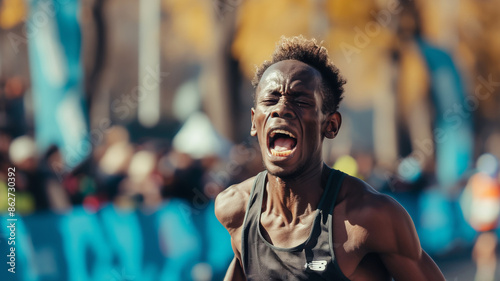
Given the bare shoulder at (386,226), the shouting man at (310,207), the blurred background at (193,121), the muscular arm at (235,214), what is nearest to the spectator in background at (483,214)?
the blurred background at (193,121)

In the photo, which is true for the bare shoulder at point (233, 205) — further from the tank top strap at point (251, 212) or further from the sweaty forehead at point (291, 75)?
the sweaty forehead at point (291, 75)

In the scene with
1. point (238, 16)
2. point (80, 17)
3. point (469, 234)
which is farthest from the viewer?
point (469, 234)

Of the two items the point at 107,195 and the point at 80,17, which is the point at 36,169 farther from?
the point at 80,17

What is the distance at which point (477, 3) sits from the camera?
7.38m

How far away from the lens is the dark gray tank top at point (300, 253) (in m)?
2.65

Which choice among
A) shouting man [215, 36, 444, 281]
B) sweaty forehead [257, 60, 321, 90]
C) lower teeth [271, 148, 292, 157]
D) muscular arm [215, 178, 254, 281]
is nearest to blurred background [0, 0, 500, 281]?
muscular arm [215, 178, 254, 281]

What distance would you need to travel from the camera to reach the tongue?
8.87 ft

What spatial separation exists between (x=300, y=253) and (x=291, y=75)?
724 mm

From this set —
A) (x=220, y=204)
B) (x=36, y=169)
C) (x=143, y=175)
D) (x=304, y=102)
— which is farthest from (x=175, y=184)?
(x=304, y=102)

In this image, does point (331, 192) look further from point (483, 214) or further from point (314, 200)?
point (483, 214)

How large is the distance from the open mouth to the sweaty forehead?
20cm

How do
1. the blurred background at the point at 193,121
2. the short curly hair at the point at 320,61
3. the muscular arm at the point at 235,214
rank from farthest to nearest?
the blurred background at the point at 193,121
the muscular arm at the point at 235,214
the short curly hair at the point at 320,61

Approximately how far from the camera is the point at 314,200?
282cm

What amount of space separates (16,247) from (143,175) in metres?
1.26
